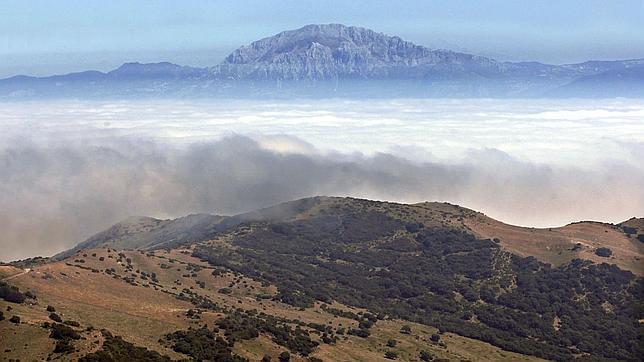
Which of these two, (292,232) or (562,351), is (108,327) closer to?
(562,351)

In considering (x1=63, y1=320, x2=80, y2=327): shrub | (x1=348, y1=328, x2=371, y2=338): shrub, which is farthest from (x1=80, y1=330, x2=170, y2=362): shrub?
(x1=348, y1=328, x2=371, y2=338): shrub

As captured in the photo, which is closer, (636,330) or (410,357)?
(410,357)

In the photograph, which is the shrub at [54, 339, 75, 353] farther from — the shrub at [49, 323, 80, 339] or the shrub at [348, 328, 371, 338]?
the shrub at [348, 328, 371, 338]

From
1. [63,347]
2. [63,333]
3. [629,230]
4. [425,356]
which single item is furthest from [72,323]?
[629,230]

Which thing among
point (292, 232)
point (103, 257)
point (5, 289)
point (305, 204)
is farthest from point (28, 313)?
point (305, 204)

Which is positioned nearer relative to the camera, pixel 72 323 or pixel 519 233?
pixel 72 323

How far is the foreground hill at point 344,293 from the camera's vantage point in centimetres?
6912

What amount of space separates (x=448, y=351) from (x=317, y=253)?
230 feet

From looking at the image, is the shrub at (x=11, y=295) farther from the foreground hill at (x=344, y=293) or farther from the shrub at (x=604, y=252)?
the shrub at (x=604, y=252)

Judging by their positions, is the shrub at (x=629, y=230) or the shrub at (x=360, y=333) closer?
the shrub at (x=360, y=333)

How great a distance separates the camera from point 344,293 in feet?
424

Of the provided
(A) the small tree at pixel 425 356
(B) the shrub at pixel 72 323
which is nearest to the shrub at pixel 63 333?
(B) the shrub at pixel 72 323

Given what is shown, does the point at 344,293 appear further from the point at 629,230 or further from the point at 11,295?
the point at 629,230

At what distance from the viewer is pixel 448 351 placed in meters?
92.4
